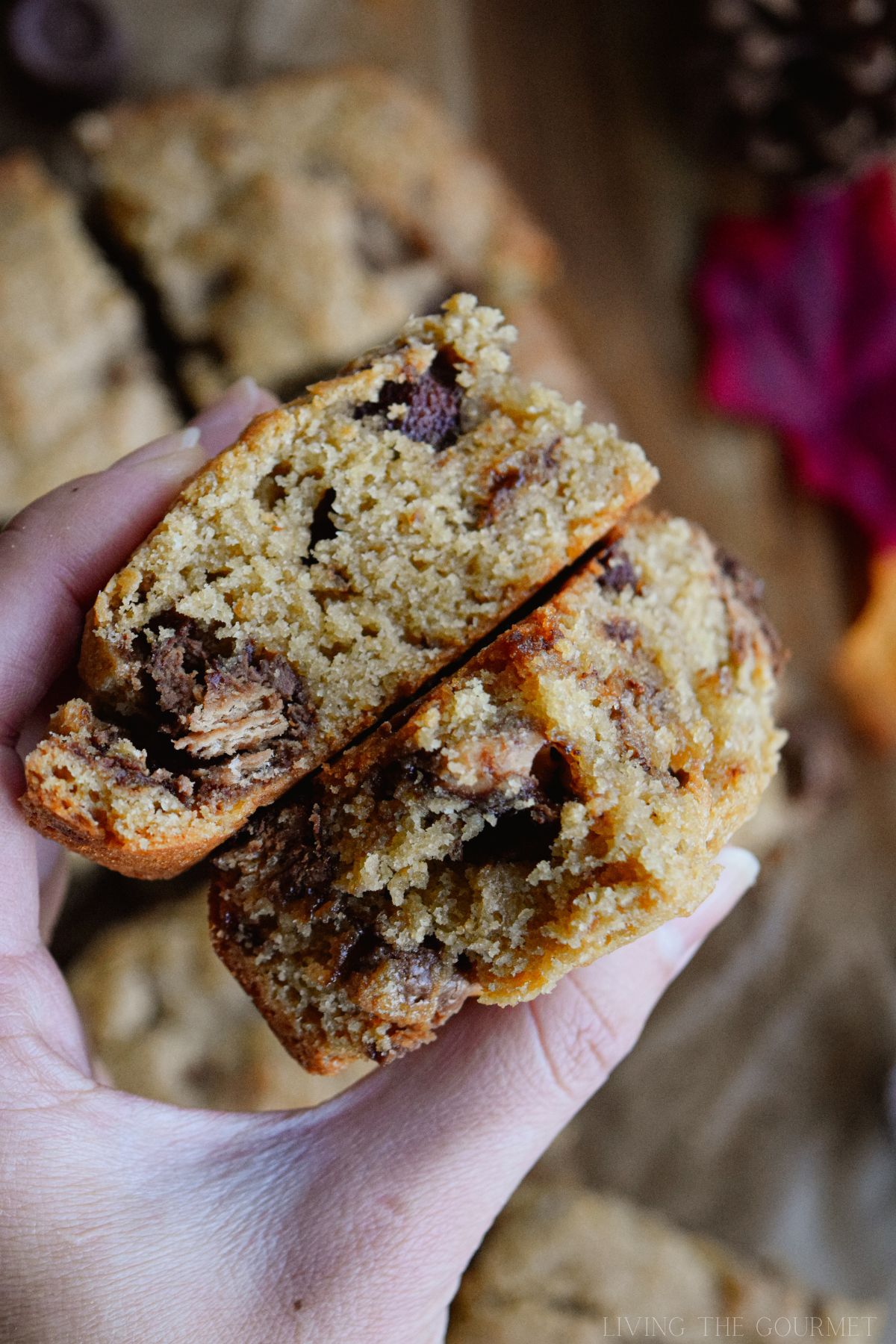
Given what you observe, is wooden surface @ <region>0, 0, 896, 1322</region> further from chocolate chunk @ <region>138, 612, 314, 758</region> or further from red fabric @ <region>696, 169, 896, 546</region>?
chocolate chunk @ <region>138, 612, 314, 758</region>

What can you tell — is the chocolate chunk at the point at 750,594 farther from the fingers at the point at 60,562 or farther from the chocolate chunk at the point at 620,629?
the fingers at the point at 60,562

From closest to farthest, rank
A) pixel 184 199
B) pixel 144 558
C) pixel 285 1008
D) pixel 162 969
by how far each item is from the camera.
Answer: pixel 144 558, pixel 285 1008, pixel 162 969, pixel 184 199

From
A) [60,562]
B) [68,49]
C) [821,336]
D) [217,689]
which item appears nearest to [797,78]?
[821,336]

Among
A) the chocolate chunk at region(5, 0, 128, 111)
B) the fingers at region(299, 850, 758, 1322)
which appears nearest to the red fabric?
the chocolate chunk at region(5, 0, 128, 111)

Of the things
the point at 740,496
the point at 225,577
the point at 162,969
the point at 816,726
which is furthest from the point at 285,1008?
the point at 740,496

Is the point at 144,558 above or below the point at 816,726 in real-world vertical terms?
above

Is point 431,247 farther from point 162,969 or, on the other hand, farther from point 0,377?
point 162,969

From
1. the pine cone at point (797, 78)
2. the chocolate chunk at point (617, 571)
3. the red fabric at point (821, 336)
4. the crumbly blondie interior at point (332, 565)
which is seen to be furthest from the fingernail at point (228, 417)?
the pine cone at point (797, 78)

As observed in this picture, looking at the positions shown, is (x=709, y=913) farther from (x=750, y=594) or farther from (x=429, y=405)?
(x=429, y=405)
